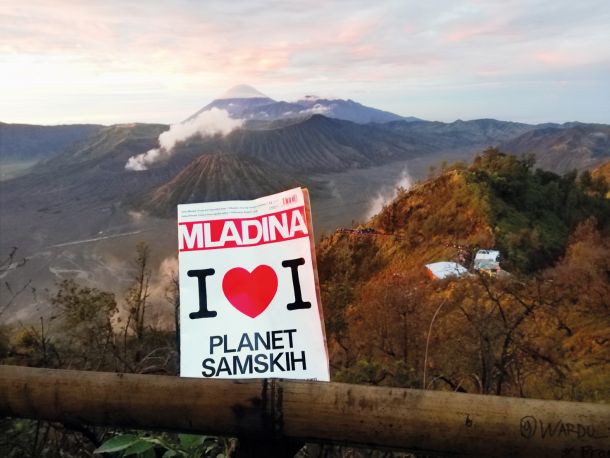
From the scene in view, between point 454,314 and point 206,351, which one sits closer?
point 206,351

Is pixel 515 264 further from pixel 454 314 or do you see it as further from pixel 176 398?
pixel 176 398

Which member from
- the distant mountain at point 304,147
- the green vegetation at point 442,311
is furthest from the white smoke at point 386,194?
the green vegetation at point 442,311

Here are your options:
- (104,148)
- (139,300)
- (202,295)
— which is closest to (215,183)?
(104,148)

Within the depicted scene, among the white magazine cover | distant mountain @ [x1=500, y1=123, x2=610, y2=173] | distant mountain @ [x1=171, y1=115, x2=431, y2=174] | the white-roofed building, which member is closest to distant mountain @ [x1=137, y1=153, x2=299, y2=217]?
distant mountain @ [x1=171, y1=115, x2=431, y2=174]

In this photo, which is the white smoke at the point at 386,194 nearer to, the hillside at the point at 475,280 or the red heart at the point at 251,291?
the hillside at the point at 475,280

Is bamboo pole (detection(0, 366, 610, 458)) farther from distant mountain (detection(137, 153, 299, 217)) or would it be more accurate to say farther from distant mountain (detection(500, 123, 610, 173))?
distant mountain (detection(500, 123, 610, 173))

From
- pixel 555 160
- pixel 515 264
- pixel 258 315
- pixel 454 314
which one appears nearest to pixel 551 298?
pixel 454 314
